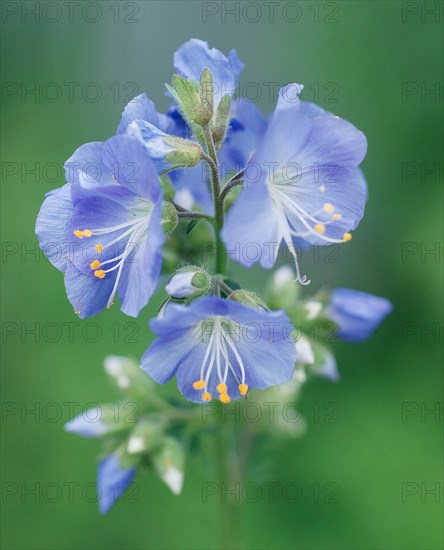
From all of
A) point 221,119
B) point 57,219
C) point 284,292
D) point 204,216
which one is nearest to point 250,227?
point 204,216

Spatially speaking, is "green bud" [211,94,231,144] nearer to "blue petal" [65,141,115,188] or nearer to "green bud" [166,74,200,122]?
"green bud" [166,74,200,122]

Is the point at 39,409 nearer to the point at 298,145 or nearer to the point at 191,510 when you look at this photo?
the point at 191,510

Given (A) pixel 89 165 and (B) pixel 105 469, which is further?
(B) pixel 105 469

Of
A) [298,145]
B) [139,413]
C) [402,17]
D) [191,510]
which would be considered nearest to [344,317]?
[139,413]

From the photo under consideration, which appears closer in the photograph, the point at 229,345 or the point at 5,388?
the point at 229,345

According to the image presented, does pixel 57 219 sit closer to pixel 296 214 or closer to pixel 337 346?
pixel 296 214

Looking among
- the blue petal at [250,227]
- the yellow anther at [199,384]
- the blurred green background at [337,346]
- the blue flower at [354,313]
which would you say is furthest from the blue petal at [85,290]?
the blurred green background at [337,346]
